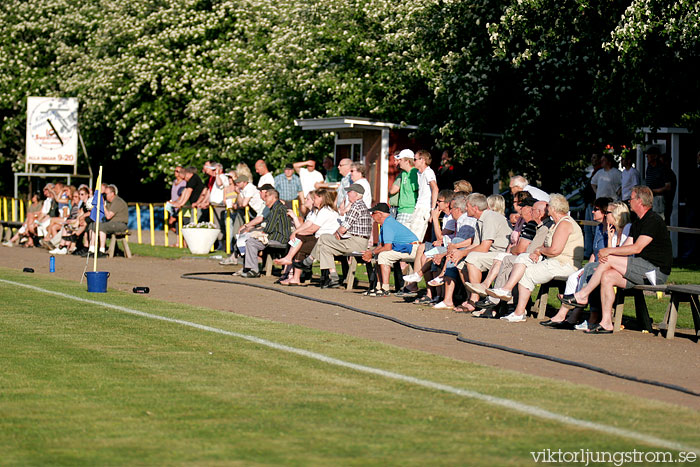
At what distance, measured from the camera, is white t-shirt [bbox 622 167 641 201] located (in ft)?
68.0

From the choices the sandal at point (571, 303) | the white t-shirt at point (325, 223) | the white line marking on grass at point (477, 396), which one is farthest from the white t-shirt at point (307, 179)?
the sandal at point (571, 303)

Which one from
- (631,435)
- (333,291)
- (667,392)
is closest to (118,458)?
Result: (631,435)

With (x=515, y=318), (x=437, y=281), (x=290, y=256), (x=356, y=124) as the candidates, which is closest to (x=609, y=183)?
(x=290, y=256)

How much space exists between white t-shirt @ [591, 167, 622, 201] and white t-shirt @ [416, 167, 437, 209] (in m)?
4.52

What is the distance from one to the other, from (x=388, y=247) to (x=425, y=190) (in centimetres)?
195

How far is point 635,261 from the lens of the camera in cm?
1231

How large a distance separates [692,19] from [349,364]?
986 centimetres

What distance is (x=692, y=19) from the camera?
16750mm

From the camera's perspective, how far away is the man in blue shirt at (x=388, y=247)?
16172 mm

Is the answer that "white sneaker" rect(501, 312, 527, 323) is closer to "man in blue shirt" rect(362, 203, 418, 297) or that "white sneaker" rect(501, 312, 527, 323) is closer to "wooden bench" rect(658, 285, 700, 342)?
"wooden bench" rect(658, 285, 700, 342)

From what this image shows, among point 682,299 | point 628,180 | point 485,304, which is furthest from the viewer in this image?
point 628,180

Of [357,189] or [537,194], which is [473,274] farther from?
[357,189]

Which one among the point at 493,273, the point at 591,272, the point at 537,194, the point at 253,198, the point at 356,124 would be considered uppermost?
the point at 356,124

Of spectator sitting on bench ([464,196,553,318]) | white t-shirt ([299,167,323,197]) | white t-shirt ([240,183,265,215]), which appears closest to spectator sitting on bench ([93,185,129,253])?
white t-shirt ([240,183,265,215])
